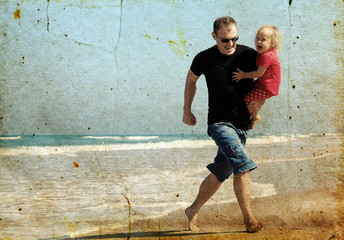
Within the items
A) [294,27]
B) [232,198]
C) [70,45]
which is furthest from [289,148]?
[70,45]

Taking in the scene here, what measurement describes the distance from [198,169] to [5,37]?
1.91m

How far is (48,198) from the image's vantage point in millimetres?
3576

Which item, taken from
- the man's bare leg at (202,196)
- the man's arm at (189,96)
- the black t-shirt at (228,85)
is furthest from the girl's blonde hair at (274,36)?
the man's bare leg at (202,196)

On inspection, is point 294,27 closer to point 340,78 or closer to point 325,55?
point 325,55

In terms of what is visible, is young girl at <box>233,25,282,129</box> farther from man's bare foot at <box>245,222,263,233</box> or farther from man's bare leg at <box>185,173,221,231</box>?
man's bare foot at <box>245,222,263,233</box>

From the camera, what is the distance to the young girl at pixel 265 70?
10.5 ft

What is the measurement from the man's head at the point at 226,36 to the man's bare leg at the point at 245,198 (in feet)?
3.04

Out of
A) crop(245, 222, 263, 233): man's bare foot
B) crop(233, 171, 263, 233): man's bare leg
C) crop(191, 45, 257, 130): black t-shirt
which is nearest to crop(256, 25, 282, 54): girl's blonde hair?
crop(191, 45, 257, 130): black t-shirt

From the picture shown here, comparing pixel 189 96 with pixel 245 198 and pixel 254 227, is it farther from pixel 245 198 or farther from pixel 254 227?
pixel 254 227

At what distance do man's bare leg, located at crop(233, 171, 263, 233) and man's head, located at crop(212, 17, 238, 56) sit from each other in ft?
3.04

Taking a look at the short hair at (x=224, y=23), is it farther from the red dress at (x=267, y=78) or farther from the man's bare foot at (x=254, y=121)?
the man's bare foot at (x=254, y=121)

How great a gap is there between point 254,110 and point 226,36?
0.60 m

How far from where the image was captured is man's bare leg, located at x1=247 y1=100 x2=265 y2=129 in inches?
130

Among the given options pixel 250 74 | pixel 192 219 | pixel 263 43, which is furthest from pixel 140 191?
pixel 263 43
